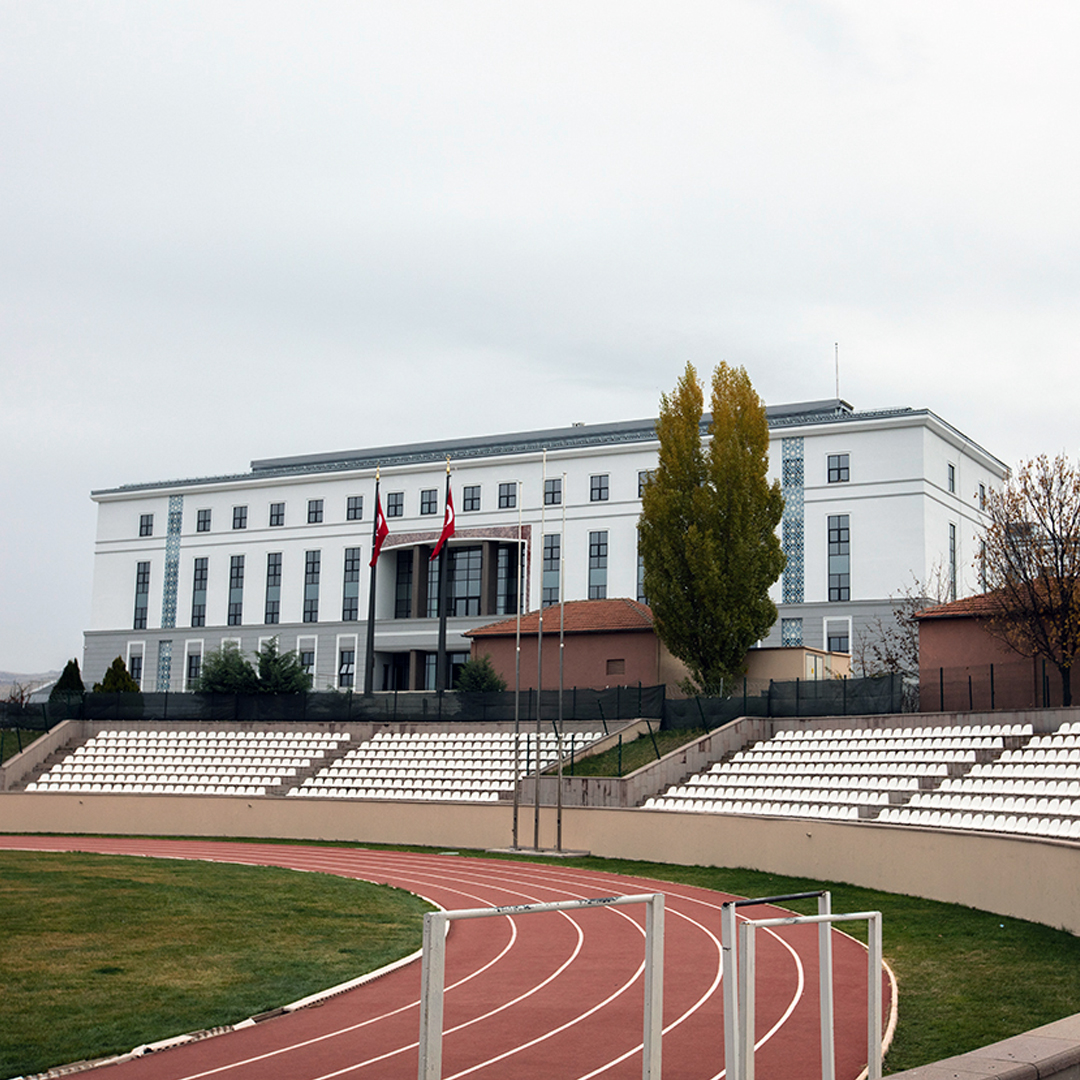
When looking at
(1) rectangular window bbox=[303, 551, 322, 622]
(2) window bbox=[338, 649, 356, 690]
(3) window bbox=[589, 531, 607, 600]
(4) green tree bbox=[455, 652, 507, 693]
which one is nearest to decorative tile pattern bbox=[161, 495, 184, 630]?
(1) rectangular window bbox=[303, 551, 322, 622]

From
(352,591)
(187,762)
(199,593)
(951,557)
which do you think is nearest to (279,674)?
(187,762)

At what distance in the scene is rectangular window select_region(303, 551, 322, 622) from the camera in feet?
261

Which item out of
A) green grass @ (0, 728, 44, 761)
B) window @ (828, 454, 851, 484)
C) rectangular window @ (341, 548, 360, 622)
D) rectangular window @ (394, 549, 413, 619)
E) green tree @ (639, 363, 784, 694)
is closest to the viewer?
green grass @ (0, 728, 44, 761)

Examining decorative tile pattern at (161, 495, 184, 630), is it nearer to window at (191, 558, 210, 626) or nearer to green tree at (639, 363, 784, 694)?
window at (191, 558, 210, 626)

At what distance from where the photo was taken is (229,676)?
52.5 meters

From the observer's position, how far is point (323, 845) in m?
34.2

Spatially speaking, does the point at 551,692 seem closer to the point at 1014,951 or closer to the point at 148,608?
the point at 1014,951

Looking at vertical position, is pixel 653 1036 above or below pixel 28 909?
above

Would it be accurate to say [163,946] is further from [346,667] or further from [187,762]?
[346,667]

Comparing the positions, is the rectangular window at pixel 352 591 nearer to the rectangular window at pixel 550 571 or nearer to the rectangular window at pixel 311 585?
the rectangular window at pixel 311 585

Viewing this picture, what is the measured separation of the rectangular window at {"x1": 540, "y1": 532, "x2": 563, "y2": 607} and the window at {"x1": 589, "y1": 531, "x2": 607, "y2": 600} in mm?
2025

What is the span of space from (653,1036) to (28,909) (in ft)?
47.0

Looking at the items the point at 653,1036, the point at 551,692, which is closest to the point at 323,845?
the point at 551,692

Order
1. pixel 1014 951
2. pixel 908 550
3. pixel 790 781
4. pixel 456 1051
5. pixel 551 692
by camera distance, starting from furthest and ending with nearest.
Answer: pixel 908 550
pixel 551 692
pixel 790 781
pixel 1014 951
pixel 456 1051
